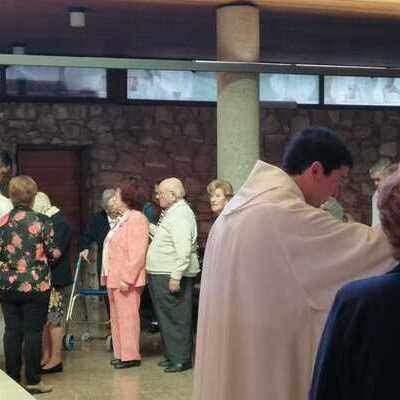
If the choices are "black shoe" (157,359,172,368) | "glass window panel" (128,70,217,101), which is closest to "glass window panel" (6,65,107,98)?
"glass window panel" (128,70,217,101)

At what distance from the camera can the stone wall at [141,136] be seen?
10781 millimetres

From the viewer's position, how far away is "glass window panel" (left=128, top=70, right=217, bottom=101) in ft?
37.0

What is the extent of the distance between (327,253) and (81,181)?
8843mm

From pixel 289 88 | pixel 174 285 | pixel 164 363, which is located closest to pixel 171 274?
pixel 174 285

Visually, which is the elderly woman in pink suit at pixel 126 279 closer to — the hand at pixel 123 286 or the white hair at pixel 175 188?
the hand at pixel 123 286

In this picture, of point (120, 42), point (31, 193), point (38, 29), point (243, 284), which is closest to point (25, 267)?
point (31, 193)

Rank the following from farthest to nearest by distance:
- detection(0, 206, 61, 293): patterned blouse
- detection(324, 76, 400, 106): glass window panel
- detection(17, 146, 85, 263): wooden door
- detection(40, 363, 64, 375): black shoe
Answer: detection(324, 76, 400, 106): glass window panel < detection(17, 146, 85, 263): wooden door < detection(40, 363, 64, 375): black shoe < detection(0, 206, 61, 293): patterned blouse

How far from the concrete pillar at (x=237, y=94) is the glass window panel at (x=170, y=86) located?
4.35m

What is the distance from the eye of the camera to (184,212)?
6.78 metres

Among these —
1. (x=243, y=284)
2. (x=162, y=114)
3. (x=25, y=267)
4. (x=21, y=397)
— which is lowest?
(x=21, y=397)

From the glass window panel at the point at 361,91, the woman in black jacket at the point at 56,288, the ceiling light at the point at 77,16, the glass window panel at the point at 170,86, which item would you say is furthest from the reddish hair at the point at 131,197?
the glass window panel at the point at 361,91

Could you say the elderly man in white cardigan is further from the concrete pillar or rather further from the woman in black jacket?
the woman in black jacket

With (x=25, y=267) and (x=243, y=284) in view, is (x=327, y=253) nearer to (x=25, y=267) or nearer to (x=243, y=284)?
(x=243, y=284)

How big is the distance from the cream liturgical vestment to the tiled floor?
321cm
